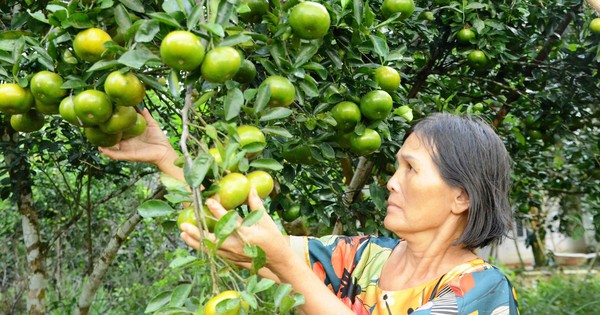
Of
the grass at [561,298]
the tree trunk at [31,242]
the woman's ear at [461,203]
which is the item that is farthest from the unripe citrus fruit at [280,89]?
the grass at [561,298]

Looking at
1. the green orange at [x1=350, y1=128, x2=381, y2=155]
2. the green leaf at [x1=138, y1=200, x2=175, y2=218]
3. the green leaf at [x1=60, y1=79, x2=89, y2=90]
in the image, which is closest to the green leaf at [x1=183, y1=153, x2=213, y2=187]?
the green leaf at [x1=138, y1=200, x2=175, y2=218]

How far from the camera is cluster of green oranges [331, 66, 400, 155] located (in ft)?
5.49

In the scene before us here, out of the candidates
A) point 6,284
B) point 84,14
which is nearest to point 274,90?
point 84,14

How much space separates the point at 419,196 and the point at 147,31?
0.81 metres

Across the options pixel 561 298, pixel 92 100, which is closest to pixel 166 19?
pixel 92 100

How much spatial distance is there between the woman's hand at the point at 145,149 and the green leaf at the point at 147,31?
18.5 inches

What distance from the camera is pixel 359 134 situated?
173cm

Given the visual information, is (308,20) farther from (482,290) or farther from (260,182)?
(482,290)

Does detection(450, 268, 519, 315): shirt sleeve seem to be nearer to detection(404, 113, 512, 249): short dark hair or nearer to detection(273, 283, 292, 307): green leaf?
detection(404, 113, 512, 249): short dark hair

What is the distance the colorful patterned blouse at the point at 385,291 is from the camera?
142 cm

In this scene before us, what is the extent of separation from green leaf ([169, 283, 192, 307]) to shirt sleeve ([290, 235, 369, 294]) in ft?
2.47

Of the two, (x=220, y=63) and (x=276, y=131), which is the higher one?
(x=220, y=63)

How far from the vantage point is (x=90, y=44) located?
1.26 meters

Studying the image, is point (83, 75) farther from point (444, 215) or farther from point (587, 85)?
point (587, 85)
